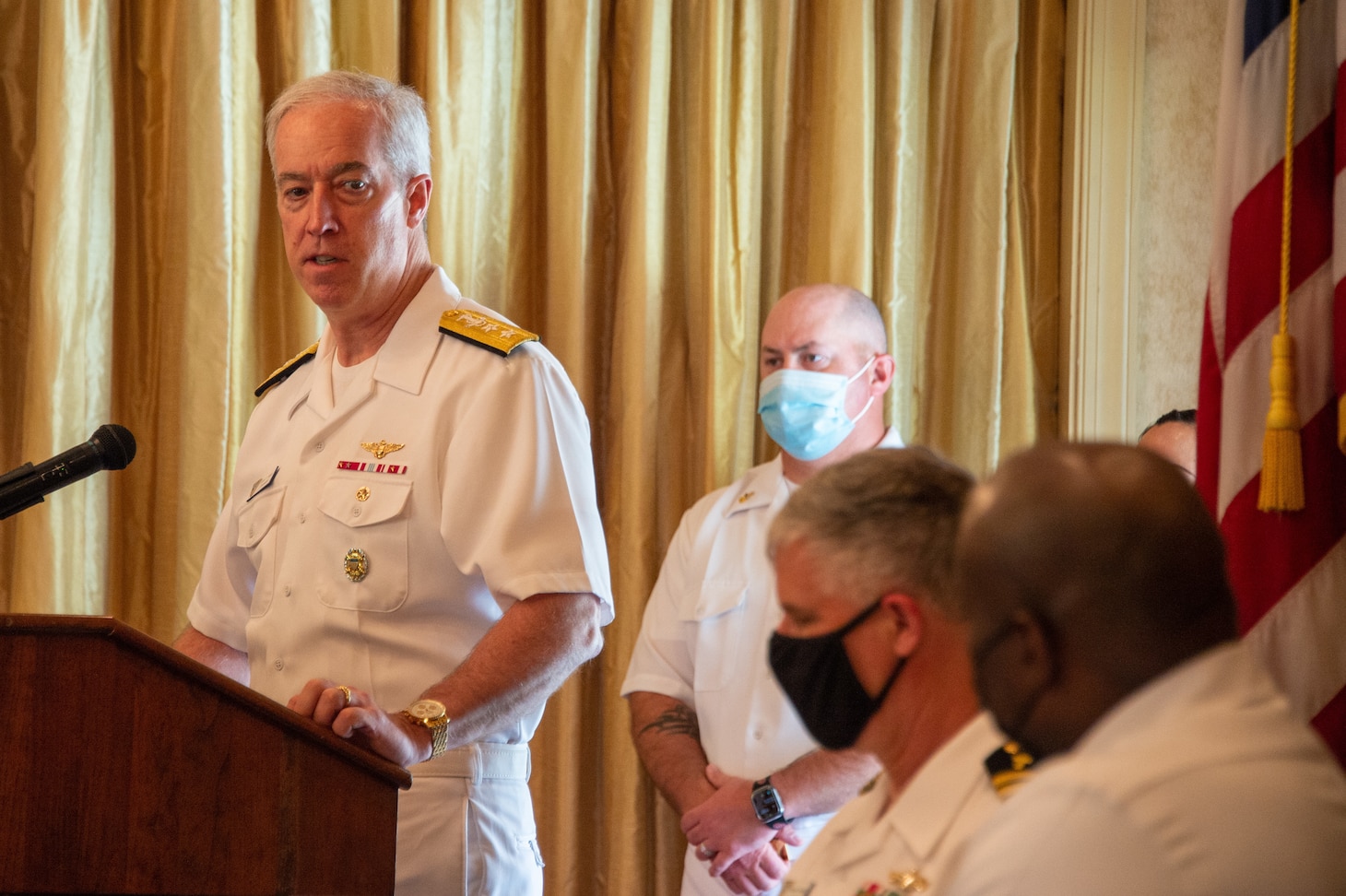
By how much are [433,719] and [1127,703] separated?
44.9 inches

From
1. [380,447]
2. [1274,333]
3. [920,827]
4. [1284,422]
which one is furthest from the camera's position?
[380,447]

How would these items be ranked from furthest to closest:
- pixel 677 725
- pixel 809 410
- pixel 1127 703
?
pixel 809 410 < pixel 677 725 < pixel 1127 703

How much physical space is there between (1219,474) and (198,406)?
2.23 m

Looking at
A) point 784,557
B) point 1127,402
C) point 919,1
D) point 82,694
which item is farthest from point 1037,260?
point 82,694

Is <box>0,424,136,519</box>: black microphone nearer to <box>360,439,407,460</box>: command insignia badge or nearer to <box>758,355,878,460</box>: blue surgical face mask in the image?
<box>360,439,407,460</box>: command insignia badge

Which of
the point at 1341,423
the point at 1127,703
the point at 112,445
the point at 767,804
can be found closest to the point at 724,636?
the point at 767,804

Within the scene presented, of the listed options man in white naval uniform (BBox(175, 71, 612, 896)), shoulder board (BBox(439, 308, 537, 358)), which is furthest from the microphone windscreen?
shoulder board (BBox(439, 308, 537, 358))

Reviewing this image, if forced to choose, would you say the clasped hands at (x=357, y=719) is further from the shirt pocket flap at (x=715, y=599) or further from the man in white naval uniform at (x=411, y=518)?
the shirt pocket flap at (x=715, y=599)

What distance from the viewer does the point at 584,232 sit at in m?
3.54

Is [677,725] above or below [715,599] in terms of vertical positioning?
below

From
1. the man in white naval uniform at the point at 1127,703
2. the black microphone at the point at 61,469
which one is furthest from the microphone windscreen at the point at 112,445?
the man in white naval uniform at the point at 1127,703

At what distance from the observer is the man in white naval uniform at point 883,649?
1403 mm

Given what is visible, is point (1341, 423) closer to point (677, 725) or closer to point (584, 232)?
point (677, 725)

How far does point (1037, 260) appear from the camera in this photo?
12.0 feet
